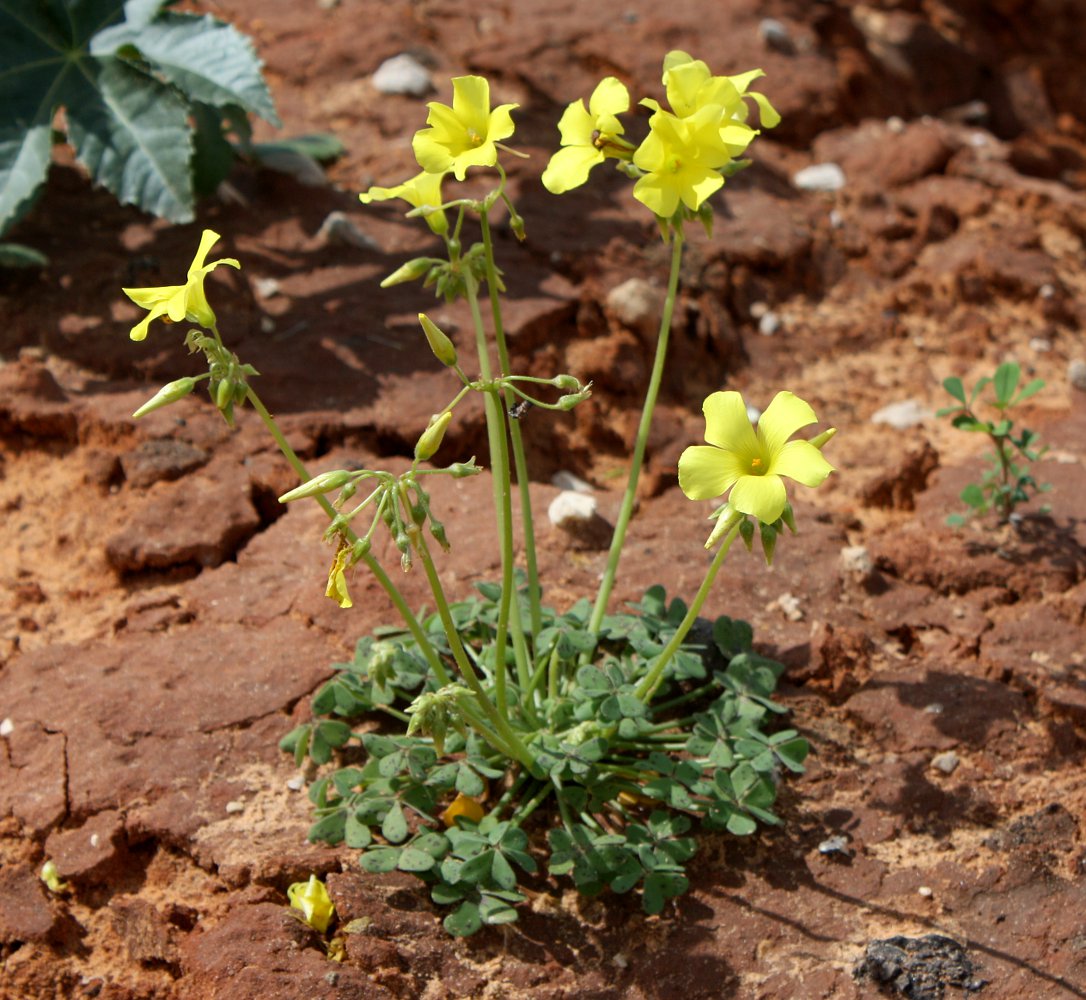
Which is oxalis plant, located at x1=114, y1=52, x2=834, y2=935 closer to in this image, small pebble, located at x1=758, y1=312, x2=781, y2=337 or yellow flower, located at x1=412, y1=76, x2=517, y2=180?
yellow flower, located at x1=412, y1=76, x2=517, y2=180

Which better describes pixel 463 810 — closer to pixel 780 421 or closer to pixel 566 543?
pixel 566 543

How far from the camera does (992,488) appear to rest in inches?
126

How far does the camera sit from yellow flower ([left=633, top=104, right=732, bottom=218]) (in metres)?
2.08

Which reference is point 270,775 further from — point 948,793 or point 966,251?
point 966,251

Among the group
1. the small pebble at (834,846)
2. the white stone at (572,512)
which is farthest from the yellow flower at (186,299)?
the small pebble at (834,846)

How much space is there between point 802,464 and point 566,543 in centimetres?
134

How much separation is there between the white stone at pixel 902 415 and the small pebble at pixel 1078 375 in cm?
47

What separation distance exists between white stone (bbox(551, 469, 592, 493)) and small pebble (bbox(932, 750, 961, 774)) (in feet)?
4.13

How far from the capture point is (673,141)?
2.10m

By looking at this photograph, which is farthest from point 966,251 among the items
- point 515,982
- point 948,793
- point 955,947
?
point 515,982

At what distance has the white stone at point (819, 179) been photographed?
4852 millimetres

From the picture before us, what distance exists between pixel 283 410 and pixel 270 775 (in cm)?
122

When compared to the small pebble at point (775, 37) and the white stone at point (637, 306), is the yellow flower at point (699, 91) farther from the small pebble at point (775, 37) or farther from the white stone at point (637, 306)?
the small pebble at point (775, 37)

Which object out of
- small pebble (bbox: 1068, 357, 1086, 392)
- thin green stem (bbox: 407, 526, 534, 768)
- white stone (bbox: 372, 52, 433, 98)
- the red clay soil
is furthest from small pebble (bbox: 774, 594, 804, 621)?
white stone (bbox: 372, 52, 433, 98)
